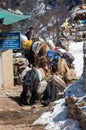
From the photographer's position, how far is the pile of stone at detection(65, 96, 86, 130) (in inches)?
407

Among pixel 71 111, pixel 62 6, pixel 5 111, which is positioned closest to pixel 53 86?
pixel 5 111

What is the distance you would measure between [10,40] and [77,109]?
7.71 meters

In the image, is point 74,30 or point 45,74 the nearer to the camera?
point 45,74

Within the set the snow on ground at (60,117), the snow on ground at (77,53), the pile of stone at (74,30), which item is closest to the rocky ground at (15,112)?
the snow on ground at (60,117)

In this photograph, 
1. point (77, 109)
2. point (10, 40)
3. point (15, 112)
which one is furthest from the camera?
point (10, 40)

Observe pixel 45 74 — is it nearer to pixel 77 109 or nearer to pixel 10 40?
pixel 10 40

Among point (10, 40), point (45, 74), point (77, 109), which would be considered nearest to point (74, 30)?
point (45, 74)

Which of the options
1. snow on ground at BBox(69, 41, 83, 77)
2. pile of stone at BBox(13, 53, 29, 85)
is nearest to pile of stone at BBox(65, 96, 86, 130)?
pile of stone at BBox(13, 53, 29, 85)

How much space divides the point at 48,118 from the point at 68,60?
24.4ft

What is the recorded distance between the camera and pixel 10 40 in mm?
18234

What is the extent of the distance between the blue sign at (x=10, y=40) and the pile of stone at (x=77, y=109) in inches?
261

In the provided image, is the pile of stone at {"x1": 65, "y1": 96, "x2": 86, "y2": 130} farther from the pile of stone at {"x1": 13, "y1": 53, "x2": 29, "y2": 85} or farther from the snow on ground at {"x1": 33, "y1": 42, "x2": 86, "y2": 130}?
the pile of stone at {"x1": 13, "y1": 53, "x2": 29, "y2": 85}

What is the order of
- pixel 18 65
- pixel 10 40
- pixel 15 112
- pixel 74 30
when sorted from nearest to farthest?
pixel 15 112
pixel 10 40
pixel 18 65
pixel 74 30

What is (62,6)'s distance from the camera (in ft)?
218
